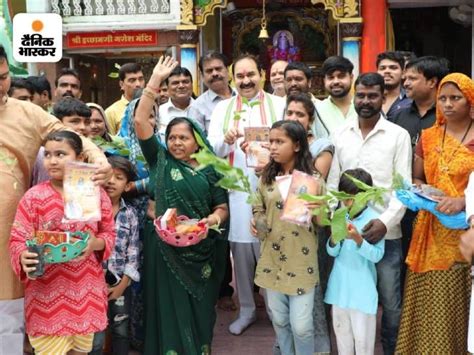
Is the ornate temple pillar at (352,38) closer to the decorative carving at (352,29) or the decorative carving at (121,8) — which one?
the decorative carving at (352,29)

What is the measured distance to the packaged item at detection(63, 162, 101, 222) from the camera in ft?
11.1

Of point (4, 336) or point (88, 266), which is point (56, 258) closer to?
point (88, 266)

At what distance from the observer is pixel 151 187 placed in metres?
4.25

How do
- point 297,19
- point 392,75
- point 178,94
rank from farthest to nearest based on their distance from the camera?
1. point 297,19
2. point 178,94
3. point 392,75

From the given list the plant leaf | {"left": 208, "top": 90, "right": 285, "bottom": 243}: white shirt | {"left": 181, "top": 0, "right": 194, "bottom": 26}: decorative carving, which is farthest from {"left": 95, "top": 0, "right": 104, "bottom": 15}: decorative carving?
the plant leaf

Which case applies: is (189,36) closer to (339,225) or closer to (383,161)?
(383,161)

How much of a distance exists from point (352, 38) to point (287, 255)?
25.7 feet

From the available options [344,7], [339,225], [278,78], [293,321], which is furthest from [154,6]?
[339,225]

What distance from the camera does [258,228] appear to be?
400cm

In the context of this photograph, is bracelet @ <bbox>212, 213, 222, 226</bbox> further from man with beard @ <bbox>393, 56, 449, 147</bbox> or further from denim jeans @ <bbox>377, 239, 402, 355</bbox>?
man with beard @ <bbox>393, 56, 449, 147</bbox>

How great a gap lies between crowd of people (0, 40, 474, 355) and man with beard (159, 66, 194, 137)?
0.91 meters

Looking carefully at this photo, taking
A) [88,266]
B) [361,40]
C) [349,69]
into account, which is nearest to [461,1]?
[361,40]

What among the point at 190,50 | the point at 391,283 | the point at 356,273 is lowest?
the point at 391,283

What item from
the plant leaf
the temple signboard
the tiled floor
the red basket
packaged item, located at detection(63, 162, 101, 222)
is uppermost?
the temple signboard
